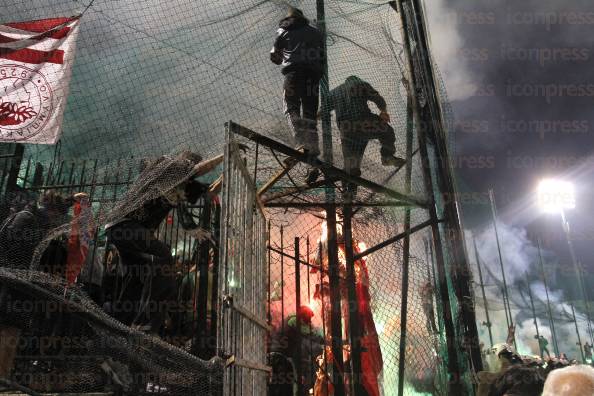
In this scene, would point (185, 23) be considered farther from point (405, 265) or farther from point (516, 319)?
point (516, 319)

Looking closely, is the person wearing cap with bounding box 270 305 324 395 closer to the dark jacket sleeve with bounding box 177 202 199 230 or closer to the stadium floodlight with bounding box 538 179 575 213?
the dark jacket sleeve with bounding box 177 202 199 230

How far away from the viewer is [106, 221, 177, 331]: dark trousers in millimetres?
4965

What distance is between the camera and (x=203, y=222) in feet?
19.1

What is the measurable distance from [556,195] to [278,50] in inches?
1092

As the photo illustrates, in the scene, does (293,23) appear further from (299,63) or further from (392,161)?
(392,161)

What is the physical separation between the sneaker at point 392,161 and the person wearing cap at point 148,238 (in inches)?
109

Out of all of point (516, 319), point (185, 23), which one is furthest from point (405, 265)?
point (516, 319)

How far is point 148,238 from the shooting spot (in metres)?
5.16

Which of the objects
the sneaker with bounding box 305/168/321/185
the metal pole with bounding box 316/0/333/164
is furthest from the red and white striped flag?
the metal pole with bounding box 316/0/333/164

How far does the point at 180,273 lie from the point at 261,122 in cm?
263

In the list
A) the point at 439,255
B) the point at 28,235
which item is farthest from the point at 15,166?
the point at 439,255

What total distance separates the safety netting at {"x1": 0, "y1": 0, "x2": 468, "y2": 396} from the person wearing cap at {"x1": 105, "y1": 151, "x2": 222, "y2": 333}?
0.02 meters

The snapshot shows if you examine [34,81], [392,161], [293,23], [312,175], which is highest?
[293,23]

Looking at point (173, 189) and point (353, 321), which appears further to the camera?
point (353, 321)
